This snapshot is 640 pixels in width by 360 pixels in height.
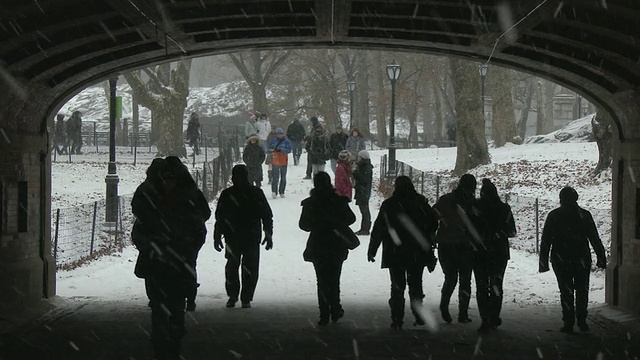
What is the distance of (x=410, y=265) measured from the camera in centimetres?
1005

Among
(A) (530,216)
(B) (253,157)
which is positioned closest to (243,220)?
(A) (530,216)

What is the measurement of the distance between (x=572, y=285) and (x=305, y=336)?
288cm

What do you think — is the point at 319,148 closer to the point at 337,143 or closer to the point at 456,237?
the point at 337,143

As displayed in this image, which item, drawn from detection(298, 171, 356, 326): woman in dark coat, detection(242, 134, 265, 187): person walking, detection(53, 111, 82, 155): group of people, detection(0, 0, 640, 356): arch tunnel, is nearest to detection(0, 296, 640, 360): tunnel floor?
detection(298, 171, 356, 326): woman in dark coat

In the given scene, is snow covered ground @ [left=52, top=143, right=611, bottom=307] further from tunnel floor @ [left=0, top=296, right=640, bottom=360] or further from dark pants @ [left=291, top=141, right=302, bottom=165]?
dark pants @ [left=291, top=141, right=302, bottom=165]

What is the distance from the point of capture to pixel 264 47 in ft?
45.6

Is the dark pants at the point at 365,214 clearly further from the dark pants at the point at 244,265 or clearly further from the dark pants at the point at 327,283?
the dark pants at the point at 327,283

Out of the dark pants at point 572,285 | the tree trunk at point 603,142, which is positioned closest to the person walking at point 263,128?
the tree trunk at point 603,142

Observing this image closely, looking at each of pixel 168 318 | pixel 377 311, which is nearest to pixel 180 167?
pixel 168 318

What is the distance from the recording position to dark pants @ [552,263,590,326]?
1002cm

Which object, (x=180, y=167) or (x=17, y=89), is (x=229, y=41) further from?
(x=180, y=167)

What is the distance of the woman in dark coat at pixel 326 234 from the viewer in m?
10.4

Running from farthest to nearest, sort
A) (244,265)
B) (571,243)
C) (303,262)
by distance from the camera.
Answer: (303,262)
(244,265)
(571,243)

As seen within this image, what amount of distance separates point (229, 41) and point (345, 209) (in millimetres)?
3865
